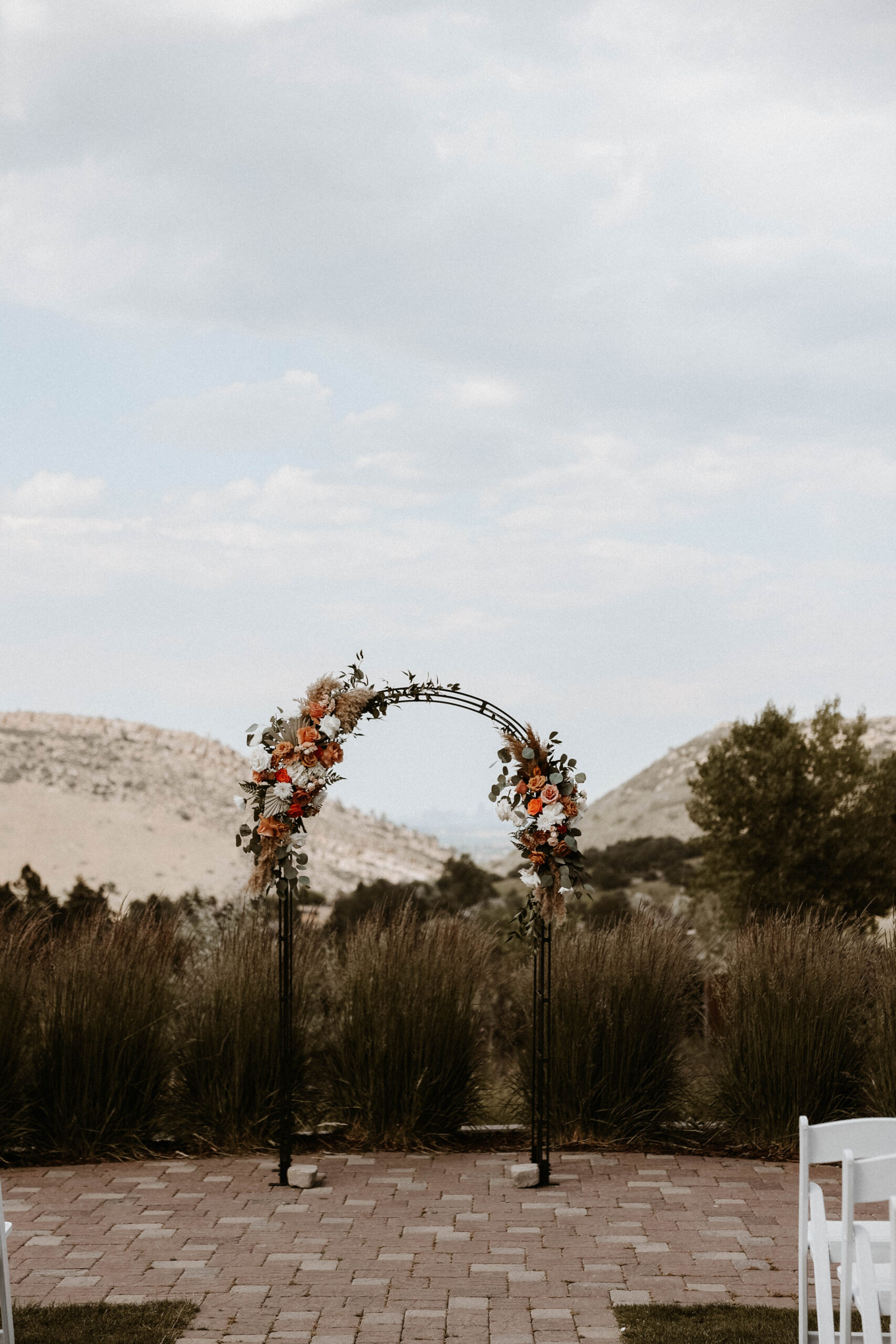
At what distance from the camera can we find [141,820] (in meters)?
46.9

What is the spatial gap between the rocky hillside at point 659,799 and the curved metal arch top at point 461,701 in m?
30.2

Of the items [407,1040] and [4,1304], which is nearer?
[4,1304]

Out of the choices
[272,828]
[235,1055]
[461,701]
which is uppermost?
[461,701]

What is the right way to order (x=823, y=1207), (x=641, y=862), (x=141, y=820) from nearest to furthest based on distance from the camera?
(x=823, y=1207), (x=641, y=862), (x=141, y=820)

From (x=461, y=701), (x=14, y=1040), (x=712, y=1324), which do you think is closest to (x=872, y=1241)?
(x=712, y=1324)

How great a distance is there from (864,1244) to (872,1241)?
0.53 meters

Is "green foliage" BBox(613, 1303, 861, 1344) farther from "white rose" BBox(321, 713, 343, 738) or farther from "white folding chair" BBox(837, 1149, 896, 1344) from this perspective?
"white rose" BBox(321, 713, 343, 738)

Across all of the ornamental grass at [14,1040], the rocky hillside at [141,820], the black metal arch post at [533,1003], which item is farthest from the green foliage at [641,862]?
the ornamental grass at [14,1040]

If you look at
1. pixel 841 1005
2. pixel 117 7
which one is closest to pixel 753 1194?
pixel 841 1005

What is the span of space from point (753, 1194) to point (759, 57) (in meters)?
7.04

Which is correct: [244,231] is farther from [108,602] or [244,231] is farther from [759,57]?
[108,602]

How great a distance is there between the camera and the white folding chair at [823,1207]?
103 inches

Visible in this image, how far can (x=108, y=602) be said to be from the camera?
79.3 feet

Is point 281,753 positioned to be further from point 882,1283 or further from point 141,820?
point 141,820
